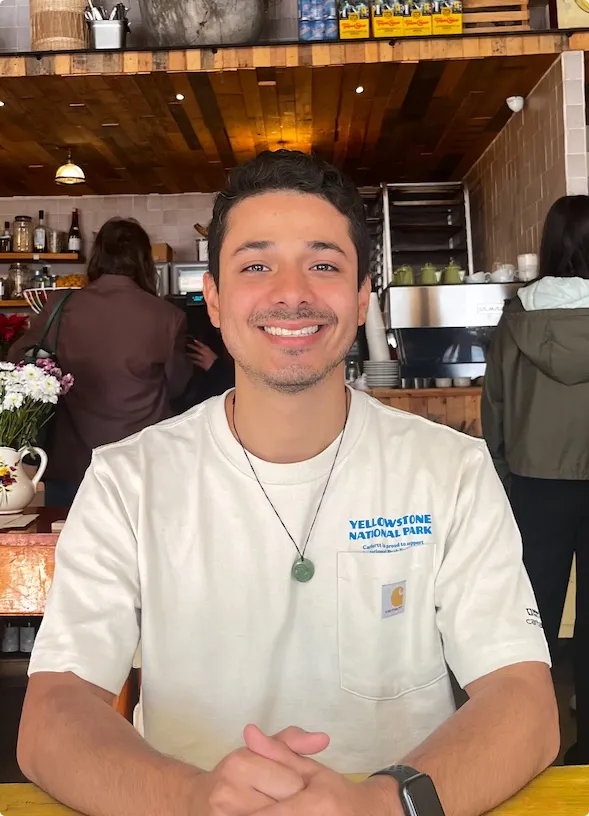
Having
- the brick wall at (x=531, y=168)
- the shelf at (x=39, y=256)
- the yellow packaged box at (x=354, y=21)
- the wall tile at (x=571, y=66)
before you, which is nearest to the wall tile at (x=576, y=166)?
the brick wall at (x=531, y=168)

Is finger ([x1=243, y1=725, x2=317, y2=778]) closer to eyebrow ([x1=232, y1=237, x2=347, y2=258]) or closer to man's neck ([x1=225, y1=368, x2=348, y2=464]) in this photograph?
man's neck ([x1=225, y1=368, x2=348, y2=464])

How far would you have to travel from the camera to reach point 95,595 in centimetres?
114

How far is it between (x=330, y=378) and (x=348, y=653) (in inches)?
16.5

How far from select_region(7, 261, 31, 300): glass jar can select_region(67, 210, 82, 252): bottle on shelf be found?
1.49 feet

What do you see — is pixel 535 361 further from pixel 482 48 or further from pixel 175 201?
pixel 175 201

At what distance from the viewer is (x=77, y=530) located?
→ 1.17 m

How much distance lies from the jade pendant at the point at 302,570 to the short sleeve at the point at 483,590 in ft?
0.63

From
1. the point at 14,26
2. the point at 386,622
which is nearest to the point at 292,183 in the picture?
the point at 386,622

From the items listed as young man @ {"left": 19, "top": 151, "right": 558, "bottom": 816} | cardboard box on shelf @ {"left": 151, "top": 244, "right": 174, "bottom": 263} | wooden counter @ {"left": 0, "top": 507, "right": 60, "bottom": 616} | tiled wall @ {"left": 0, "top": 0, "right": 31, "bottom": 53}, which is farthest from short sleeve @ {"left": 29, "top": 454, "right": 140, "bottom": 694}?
cardboard box on shelf @ {"left": 151, "top": 244, "right": 174, "bottom": 263}

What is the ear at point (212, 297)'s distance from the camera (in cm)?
140

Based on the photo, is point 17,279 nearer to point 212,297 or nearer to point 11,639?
point 11,639

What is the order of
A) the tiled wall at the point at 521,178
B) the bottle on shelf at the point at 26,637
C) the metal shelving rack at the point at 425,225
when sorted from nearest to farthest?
1. the bottle on shelf at the point at 26,637
2. the tiled wall at the point at 521,178
3. the metal shelving rack at the point at 425,225

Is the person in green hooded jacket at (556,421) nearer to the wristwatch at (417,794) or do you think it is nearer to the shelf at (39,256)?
the wristwatch at (417,794)

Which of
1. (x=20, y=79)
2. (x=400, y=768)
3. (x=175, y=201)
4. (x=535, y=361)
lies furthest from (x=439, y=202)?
(x=400, y=768)
